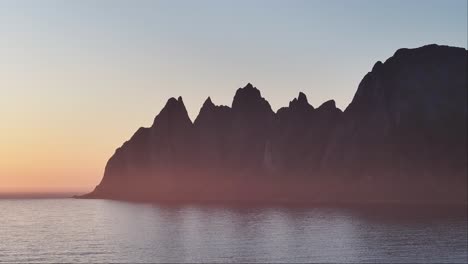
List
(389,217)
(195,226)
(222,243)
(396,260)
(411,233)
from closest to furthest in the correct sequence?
(396,260) → (222,243) → (411,233) → (195,226) → (389,217)

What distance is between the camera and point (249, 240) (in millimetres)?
101812

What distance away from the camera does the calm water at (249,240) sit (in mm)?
82125

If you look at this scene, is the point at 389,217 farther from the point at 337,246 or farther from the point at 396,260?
the point at 396,260

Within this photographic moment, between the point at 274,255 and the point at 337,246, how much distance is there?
13.4 meters

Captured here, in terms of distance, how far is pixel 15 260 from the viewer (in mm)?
82500

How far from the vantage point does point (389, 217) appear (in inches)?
5699

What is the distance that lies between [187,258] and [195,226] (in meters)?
50.1

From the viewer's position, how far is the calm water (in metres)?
82.1

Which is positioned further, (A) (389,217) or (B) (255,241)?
(A) (389,217)

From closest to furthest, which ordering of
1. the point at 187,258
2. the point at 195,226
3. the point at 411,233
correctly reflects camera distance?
1. the point at 187,258
2. the point at 411,233
3. the point at 195,226

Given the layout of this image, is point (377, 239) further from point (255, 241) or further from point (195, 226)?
point (195, 226)

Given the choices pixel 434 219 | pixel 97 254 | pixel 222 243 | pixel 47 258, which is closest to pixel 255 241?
pixel 222 243

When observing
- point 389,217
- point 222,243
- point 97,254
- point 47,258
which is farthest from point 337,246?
point 389,217

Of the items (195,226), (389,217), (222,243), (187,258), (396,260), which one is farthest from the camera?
(389,217)
